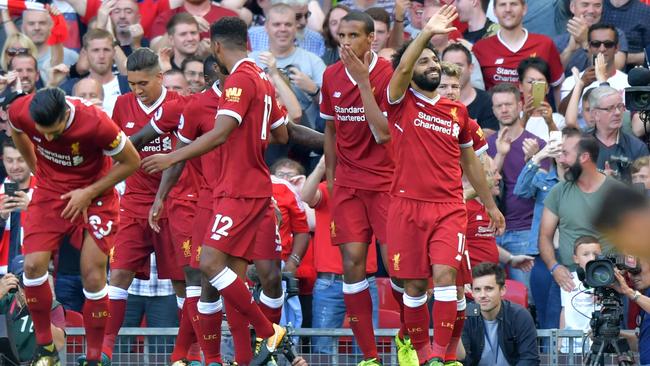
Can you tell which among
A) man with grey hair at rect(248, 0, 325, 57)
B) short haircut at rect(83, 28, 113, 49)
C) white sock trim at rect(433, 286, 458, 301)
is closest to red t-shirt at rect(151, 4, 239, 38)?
man with grey hair at rect(248, 0, 325, 57)

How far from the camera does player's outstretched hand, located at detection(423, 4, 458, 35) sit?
8.58m

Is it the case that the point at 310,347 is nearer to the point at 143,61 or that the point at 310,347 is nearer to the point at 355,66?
the point at 355,66

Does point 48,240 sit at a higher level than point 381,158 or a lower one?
lower

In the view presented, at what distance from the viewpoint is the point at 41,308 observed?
8.79 meters

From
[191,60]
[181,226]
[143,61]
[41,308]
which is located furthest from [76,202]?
[191,60]

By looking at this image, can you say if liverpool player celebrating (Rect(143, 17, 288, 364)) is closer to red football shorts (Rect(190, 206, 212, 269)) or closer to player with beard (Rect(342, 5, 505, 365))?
red football shorts (Rect(190, 206, 212, 269))

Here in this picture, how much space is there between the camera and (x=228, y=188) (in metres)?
8.69

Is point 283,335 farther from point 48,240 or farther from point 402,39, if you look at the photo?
point 402,39

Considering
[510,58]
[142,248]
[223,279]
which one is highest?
[510,58]

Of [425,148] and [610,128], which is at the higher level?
[610,128]

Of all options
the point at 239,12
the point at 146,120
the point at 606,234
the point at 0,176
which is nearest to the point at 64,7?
the point at 239,12

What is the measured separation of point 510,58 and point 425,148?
15.7 feet

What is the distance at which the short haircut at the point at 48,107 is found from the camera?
8.12m

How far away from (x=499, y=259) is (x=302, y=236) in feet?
6.75
